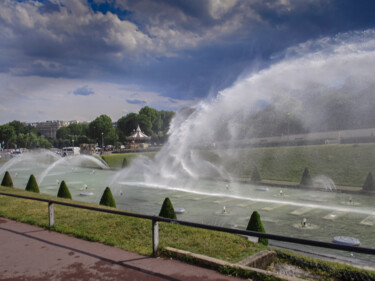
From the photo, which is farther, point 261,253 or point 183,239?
point 183,239

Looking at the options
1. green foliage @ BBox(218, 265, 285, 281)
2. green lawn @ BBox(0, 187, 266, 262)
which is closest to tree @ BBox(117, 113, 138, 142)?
green lawn @ BBox(0, 187, 266, 262)

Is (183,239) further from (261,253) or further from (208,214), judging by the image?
(208,214)

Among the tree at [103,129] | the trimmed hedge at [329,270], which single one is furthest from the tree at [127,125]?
the trimmed hedge at [329,270]

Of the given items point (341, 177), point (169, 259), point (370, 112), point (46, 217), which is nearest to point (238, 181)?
point (341, 177)

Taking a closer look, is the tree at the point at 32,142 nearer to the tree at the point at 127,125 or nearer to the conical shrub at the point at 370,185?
the tree at the point at 127,125

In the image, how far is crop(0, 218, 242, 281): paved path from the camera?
5.31 m

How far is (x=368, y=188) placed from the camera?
2445cm

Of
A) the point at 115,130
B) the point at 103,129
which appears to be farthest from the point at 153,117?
the point at 103,129

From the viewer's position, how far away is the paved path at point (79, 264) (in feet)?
17.4

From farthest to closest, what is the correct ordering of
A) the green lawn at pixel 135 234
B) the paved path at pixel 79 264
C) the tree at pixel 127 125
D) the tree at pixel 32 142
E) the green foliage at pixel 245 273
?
the tree at pixel 32 142 < the tree at pixel 127 125 < the green lawn at pixel 135 234 < the paved path at pixel 79 264 < the green foliage at pixel 245 273

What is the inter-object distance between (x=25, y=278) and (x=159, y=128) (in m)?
106

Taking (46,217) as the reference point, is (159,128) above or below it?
above

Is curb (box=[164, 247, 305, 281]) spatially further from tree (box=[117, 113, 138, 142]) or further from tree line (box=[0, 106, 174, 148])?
tree (box=[117, 113, 138, 142])

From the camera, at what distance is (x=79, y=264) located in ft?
19.3
